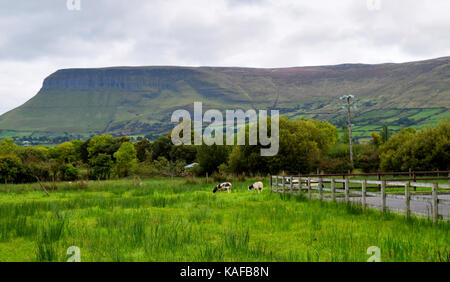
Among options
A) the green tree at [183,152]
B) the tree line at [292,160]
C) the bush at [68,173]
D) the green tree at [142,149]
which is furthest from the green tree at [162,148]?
the bush at [68,173]

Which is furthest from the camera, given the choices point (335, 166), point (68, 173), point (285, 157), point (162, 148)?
point (162, 148)

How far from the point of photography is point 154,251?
29.0 feet

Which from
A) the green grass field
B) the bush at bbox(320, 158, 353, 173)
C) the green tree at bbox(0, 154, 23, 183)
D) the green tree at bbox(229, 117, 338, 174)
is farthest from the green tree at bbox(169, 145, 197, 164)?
the green grass field

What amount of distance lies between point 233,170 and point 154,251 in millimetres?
53779

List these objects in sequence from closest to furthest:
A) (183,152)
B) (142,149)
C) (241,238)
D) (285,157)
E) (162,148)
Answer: (241,238), (285,157), (183,152), (162,148), (142,149)

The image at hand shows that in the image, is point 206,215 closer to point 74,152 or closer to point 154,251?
point 154,251

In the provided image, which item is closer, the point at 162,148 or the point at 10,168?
the point at 10,168

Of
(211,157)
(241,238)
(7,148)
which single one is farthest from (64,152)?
(241,238)

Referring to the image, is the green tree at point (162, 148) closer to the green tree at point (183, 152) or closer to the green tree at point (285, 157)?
the green tree at point (183, 152)

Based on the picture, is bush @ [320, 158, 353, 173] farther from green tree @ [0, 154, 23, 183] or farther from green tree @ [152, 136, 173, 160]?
green tree @ [152, 136, 173, 160]

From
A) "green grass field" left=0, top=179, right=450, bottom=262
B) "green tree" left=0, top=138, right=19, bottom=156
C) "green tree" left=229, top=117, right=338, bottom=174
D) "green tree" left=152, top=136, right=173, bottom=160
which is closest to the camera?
"green grass field" left=0, top=179, right=450, bottom=262

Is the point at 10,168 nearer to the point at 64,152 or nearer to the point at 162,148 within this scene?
the point at 162,148

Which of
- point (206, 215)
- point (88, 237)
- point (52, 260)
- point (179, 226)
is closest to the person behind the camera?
point (52, 260)
